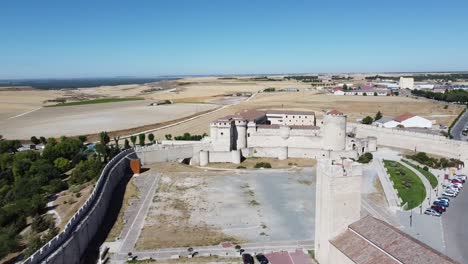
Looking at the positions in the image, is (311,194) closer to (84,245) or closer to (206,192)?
(206,192)

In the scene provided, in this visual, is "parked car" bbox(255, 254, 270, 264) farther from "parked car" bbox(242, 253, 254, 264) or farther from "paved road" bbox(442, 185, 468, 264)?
"paved road" bbox(442, 185, 468, 264)

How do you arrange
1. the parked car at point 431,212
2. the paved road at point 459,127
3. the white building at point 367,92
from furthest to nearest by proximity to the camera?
the white building at point 367,92 → the paved road at point 459,127 → the parked car at point 431,212

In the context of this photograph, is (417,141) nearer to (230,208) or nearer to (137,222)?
(230,208)

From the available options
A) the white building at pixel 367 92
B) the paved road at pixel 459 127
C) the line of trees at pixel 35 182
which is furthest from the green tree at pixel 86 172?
the white building at pixel 367 92

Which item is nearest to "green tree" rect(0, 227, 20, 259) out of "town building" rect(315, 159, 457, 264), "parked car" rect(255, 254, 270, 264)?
"parked car" rect(255, 254, 270, 264)

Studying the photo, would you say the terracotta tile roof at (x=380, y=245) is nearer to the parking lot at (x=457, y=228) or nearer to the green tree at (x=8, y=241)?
the parking lot at (x=457, y=228)

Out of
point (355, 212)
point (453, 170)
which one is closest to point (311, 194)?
point (355, 212)
